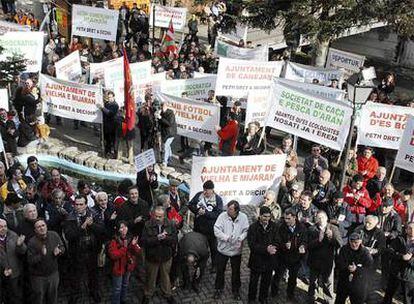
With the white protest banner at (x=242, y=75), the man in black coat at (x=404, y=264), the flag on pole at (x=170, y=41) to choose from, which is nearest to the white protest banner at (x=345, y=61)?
the white protest banner at (x=242, y=75)

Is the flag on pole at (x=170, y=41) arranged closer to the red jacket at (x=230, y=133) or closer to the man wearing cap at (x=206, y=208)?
the red jacket at (x=230, y=133)

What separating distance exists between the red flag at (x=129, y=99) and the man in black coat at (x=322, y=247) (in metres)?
5.25

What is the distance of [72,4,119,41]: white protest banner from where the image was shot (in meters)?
17.7

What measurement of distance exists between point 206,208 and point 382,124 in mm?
5145

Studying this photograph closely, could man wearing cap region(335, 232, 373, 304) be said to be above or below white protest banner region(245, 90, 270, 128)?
below

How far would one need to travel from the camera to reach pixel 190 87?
1386 cm

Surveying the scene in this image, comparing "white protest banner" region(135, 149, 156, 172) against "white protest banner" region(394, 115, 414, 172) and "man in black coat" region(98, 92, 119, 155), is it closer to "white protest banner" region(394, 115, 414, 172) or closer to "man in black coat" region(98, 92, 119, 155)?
"man in black coat" region(98, 92, 119, 155)

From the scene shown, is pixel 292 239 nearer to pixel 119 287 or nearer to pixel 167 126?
pixel 119 287

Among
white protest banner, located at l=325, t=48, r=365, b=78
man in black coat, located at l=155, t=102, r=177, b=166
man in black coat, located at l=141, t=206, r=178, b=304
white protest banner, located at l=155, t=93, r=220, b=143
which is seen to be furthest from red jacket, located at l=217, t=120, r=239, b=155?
white protest banner, located at l=325, t=48, r=365, b=78

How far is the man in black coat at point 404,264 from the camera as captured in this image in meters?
7.72

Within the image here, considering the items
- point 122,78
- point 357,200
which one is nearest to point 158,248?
point 357,200

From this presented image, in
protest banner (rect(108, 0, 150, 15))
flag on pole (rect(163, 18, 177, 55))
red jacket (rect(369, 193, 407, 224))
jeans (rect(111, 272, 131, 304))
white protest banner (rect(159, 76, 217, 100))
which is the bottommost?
jeans (rect(111, 272, 131, 304))

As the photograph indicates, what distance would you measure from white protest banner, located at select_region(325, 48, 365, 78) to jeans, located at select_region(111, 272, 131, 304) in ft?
36.2

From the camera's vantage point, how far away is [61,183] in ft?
29.7
